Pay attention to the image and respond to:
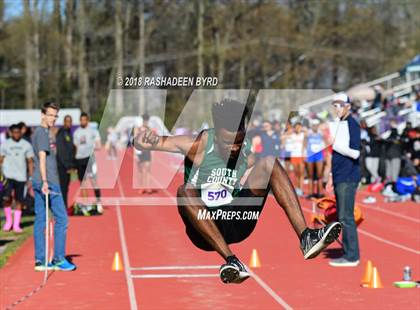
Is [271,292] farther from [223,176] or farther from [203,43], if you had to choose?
[203,43]

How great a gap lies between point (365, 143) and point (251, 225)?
55.6 feet

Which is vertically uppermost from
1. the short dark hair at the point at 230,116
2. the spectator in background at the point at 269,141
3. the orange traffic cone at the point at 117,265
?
the short dark hair at the point at 230,116

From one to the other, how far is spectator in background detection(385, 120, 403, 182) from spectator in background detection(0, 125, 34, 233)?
9764 millimetres

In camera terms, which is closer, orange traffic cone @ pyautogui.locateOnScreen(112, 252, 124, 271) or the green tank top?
the green tank top

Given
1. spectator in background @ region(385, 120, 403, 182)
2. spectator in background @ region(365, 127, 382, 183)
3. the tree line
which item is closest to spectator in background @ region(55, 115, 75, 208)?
spectator in background @ region(385, 120, 403, 182)

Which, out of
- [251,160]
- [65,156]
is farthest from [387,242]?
[251,160]

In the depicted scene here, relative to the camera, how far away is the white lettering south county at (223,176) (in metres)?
6.57

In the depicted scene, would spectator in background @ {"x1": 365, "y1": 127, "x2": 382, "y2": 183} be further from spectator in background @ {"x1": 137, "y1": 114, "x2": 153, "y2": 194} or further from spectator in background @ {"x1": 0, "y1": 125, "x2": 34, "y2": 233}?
spectator in background @ {"x1": 0, "y1": 125, "x2": 34, "y2": 233}

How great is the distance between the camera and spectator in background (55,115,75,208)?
1394cm

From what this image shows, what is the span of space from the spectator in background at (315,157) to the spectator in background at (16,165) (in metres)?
6.64

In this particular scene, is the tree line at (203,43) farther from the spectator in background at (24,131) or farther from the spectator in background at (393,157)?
the spectator in background at (24,131)

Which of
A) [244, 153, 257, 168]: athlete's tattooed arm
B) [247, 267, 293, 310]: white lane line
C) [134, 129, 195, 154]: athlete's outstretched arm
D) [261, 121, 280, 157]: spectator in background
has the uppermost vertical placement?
[134, 129, 195, 154]: athlete's outstretched arm

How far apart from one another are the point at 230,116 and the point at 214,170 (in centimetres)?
42

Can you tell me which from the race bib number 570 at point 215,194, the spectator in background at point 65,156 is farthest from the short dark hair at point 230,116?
the spectator in background at point 65,156
